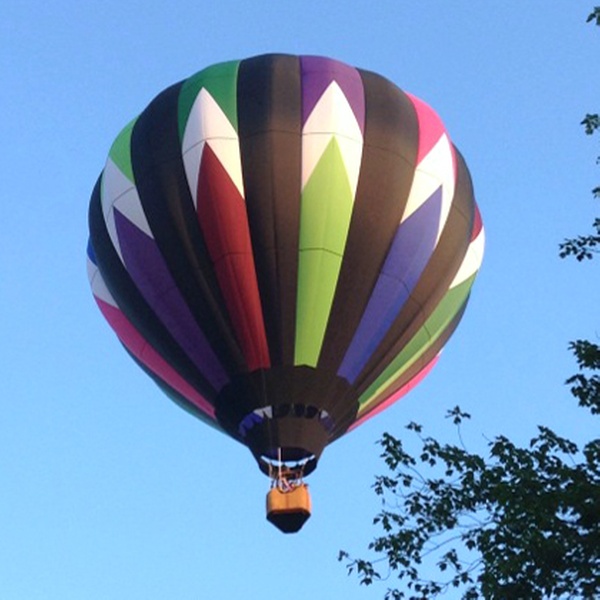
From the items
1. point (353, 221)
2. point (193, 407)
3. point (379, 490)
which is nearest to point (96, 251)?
point (193, 407)

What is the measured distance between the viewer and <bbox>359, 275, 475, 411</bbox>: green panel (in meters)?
24.2

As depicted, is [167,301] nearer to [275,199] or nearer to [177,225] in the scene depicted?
[177,225]

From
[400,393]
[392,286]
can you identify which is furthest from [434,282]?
[400,393]

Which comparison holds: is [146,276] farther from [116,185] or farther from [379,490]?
[379,490]

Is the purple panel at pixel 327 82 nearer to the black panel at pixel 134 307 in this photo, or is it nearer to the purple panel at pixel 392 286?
the purple panel at pixel 392 286

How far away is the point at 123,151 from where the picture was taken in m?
24.7

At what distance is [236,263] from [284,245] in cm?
78

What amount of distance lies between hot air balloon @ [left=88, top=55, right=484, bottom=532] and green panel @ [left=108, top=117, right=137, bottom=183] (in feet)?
0.20

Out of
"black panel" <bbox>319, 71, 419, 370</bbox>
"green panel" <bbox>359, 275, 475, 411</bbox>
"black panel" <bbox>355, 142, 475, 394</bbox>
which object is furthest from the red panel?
"green panel" <bbox>359, 275, 475, 411</bbox>

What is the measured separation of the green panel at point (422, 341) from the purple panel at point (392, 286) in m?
0.97

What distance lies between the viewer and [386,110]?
2427 centimetres

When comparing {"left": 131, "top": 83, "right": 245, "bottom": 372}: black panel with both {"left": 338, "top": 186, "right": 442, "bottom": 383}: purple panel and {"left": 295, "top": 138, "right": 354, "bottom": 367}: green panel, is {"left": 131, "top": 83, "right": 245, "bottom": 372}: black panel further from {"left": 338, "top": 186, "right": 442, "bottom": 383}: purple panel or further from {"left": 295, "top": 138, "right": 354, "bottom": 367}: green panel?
{"left": 338, "top": 186, "right": 442, "bottom": 383}: purple panel

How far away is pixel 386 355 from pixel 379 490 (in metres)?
7.69

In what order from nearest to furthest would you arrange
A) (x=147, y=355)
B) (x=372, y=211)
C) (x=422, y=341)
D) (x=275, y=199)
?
(x=275, y=199) → (x=372, y=211) → (x=422, y=341) → (x=147, y=355)
